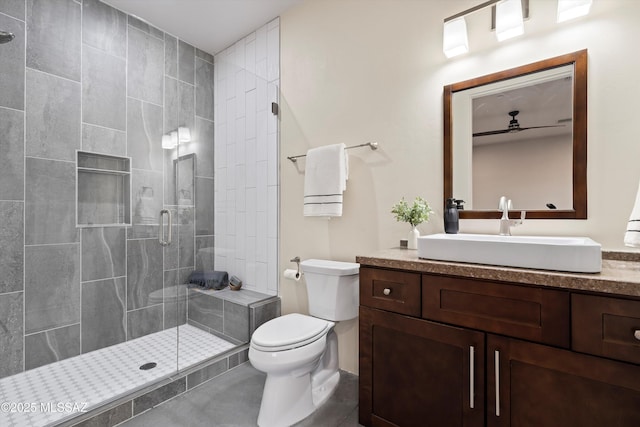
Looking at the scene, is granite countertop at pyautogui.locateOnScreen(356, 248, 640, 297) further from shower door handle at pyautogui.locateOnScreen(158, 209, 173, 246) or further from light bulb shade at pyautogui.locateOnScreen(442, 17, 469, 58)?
shower door handle at pyautogui.locateOnScreen(158, 209, 173, 246)

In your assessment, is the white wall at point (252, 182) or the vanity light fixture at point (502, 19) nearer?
the vanity light fixture at point (502, 19)

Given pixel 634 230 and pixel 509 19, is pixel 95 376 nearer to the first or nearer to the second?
pixel 634 230

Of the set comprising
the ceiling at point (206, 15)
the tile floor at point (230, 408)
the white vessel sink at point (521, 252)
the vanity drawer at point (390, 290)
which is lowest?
the tile floor at point (230, 408)

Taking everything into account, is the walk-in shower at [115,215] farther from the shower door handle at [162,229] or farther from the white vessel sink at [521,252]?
the white vessel sink at [521,252]

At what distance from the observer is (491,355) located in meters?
1.12

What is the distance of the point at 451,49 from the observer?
5.28 feet

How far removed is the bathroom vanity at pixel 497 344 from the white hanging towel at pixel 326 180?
623mm

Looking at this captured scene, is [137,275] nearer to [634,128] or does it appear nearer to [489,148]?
[489,148]

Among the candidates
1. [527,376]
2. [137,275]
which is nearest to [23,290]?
[137,275]

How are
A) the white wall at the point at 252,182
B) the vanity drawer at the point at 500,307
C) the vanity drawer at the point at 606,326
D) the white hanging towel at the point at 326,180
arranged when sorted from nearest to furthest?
the vanity drawer at the point at 606,326 < the vanity drawer at the point at 500,307 < the white hanging towel at the point at 326,180 < the white wall at the point at 252,182

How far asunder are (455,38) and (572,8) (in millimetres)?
475

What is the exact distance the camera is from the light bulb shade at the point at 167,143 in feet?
7.90

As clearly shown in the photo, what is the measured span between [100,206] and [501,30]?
2811 millimetres

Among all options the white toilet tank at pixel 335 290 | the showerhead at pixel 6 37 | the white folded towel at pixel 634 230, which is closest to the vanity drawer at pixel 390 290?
the white toilet tank at pixel 335 290
